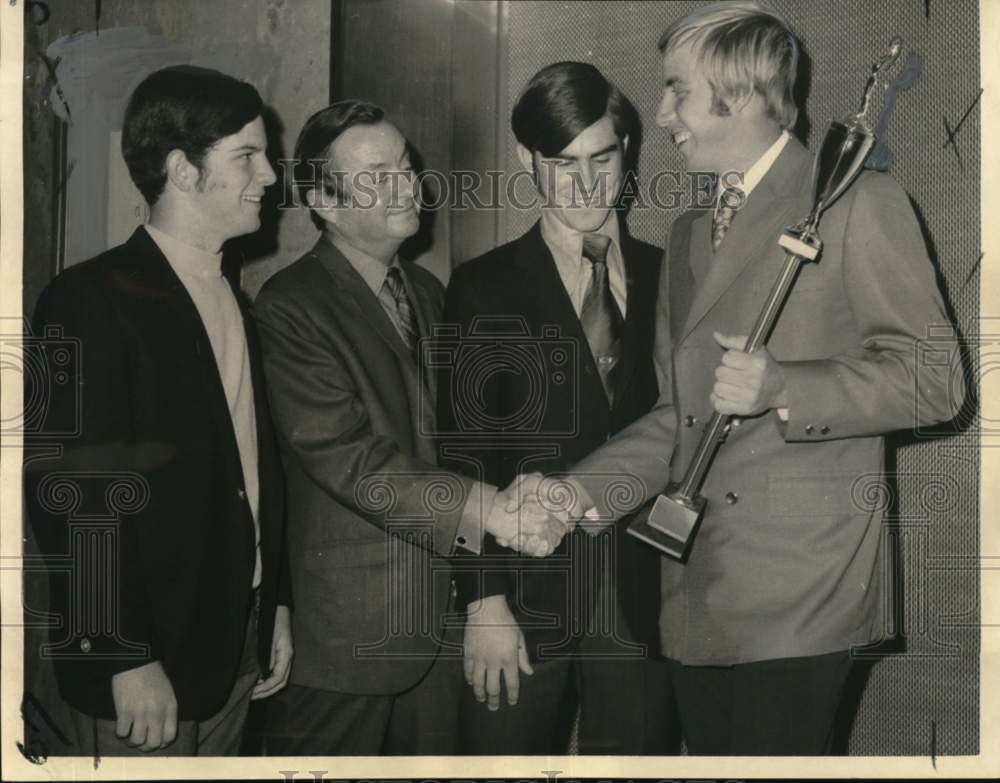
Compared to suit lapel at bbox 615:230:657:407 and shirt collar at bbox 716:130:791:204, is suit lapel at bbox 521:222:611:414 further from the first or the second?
shirt collar at bbox 716:130:791:204

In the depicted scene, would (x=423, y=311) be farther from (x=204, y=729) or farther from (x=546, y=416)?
(x=204, y=729)

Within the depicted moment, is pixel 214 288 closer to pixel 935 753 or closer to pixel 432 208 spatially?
pixel 432 208

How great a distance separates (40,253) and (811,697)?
6.13 feet

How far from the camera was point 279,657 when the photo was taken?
229 cm

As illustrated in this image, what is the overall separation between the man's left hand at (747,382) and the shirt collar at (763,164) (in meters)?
0.31

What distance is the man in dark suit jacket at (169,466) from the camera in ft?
7.30

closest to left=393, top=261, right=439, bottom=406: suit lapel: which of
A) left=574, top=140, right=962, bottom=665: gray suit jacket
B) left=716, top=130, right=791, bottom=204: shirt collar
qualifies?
left=574, top=140, right=962, bottom=665: gray suit jacket

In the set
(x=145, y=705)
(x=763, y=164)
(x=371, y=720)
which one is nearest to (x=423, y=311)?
(x=763, y=164)

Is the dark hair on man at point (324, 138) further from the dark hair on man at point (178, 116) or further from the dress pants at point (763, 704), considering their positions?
the dress pants at point (763, 704)

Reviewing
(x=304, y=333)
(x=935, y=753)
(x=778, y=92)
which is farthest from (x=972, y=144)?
(x=304, y=333)

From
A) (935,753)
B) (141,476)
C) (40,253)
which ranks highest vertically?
(40,253)

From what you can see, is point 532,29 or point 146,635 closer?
point 146,635

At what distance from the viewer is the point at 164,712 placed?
7.34ft

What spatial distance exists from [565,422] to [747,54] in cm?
85
